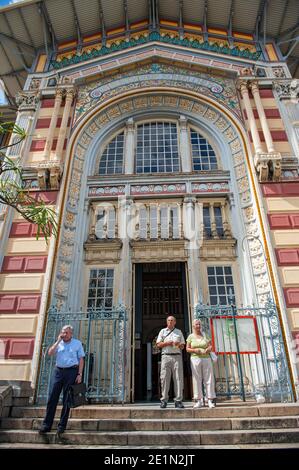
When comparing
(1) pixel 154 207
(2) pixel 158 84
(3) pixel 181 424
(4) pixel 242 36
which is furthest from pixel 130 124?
(3) pixel 181 424

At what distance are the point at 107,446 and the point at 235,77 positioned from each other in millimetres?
14066

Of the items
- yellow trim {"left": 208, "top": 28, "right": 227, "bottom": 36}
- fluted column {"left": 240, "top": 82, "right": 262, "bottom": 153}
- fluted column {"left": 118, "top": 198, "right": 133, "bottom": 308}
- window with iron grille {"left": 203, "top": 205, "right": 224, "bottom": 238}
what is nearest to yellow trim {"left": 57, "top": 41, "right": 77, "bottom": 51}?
yellow trim {"left": 208, "top": 28, "right": 227, "bottom": 36}

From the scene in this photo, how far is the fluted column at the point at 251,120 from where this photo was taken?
445 inches

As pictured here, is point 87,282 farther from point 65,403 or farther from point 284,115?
point 284,115

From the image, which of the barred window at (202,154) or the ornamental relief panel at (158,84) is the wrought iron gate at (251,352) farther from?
the ornamental relief panel at (158,84)

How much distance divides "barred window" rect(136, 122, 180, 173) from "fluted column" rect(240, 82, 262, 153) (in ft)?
9.53

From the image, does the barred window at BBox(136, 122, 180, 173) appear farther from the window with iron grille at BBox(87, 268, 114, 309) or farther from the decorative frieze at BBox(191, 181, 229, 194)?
the window with iron grille at BBox(87, 268, 114, 309)

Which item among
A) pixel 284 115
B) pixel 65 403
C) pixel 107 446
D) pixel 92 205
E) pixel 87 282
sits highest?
pixel 284 115

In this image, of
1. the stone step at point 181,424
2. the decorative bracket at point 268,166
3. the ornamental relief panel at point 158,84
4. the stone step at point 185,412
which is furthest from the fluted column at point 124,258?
the ornamental relief panel at point 158,84

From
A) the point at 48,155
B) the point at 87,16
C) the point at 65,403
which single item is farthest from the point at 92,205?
the point at 87,16

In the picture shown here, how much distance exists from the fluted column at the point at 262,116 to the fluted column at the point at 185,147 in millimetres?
2828

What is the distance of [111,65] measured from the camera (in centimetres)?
1454

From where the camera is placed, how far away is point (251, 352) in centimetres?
767

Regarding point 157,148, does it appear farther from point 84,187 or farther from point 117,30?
point 117,30
